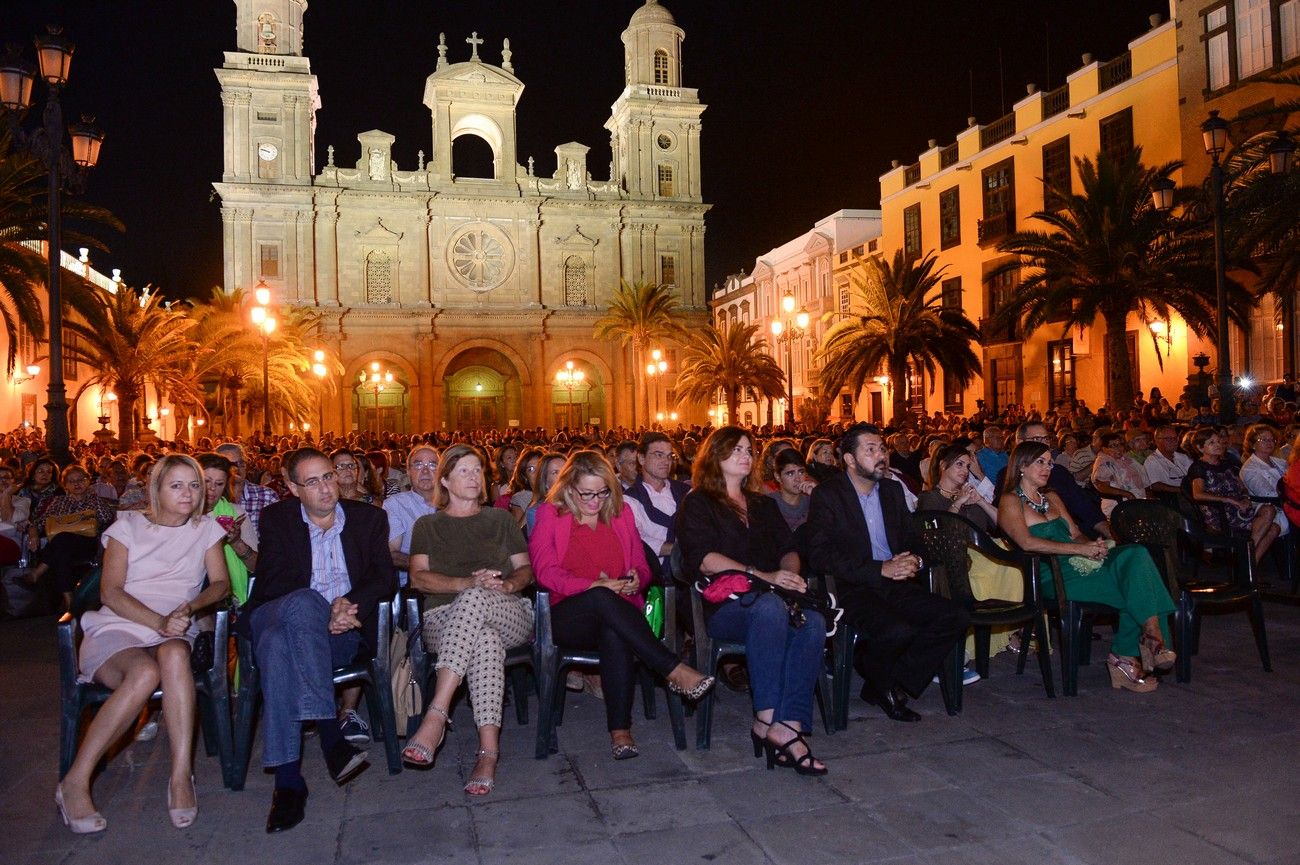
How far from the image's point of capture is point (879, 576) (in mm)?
5645

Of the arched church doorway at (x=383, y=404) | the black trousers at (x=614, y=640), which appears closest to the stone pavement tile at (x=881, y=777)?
the black trousers at (x=614, y=640)

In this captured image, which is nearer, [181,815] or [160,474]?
[181,815]

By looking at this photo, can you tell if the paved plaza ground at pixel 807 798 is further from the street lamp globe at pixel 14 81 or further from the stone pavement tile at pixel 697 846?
the street lamp globe at pixel 14 81

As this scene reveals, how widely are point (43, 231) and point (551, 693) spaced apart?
1446 cm

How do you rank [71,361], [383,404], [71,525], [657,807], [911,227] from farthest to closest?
[383,404]
[911,227]
[71,361]
[71,525]
[657,807]

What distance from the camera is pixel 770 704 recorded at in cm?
486

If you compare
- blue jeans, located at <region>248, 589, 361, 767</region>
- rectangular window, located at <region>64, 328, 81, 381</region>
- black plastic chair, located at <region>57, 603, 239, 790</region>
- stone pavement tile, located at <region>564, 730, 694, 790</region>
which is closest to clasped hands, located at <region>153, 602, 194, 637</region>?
black plastic chair, located at <region>57, 603, 239, 790</region>

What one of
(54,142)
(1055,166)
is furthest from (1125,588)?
(1055,166)

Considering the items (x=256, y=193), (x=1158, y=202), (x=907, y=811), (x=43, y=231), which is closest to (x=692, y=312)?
(x=256, y=193)

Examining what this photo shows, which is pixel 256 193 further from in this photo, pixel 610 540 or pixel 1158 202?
pixel 610 540

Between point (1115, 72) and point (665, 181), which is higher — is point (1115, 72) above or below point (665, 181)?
below

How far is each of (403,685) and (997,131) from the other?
97.1 ft

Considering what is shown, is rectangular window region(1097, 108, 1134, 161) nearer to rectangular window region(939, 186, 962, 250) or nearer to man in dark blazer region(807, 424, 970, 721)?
rectangular window region(939, 186, 962, 250)

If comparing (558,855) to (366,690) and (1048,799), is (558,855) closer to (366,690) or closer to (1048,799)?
(366,690)
